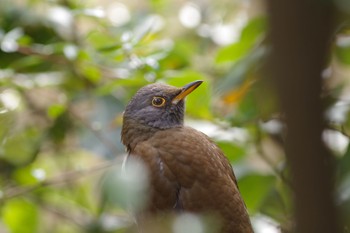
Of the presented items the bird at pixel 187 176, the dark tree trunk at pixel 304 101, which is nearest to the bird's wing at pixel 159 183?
the bird at pixel 187 176

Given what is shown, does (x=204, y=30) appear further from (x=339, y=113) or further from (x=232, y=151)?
(x=339, y=113)

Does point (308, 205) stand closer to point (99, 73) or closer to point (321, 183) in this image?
point (321, 183)

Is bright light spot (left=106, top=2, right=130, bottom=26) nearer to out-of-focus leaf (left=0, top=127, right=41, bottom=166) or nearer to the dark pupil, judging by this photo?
out-of-focus leaf (left=0, top=127, right=41, bottom=166)

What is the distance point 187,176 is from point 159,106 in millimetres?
815

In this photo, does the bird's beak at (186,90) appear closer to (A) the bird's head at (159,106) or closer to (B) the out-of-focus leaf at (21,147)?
(A) the bird's head at (159,106)

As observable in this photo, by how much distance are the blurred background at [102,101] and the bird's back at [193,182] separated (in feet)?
0.67

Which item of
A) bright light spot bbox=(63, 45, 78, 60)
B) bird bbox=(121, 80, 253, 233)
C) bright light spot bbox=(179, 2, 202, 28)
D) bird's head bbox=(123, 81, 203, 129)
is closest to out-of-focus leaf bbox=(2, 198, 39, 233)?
bright light spot bbox=(63, 45, 78, 60)

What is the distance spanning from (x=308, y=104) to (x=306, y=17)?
0.08 m

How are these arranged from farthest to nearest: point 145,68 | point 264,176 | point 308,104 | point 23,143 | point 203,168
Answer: point 23,143, point 145,68, point 264,176, point 203,168, point 308,104

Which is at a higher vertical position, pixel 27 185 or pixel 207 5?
pixel 207 5

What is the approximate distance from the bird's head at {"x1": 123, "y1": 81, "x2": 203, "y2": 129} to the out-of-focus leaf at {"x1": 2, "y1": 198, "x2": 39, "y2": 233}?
1200mm

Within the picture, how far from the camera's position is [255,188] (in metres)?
3.09

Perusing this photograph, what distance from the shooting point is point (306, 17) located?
0.64 meters

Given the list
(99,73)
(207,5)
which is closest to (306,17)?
(99,73)
